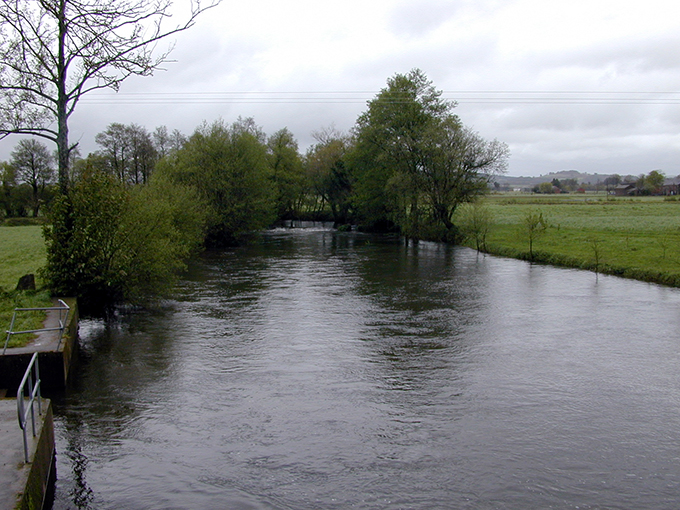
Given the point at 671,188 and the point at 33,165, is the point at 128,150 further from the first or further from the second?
the point at 671,188

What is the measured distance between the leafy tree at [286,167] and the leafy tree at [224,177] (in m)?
20.6

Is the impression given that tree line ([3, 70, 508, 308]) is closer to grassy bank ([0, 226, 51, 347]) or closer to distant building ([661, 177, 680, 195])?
grassy bank ([0, 226, 51, 347])

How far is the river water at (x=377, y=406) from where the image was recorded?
8.63 meters

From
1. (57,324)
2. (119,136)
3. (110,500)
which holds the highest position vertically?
(119,136)

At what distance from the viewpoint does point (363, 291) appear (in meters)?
25.3

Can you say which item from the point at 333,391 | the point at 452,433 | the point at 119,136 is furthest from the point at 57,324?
the point at 119,136

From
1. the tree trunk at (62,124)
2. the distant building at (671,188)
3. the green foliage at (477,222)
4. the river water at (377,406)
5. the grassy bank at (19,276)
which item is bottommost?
the river water at (377,406)

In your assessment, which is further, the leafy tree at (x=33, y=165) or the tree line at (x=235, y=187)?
the leafy tree at (x=33, y=165)

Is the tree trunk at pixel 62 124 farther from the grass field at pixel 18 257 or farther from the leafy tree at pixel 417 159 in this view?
the leafy tree at pixel 417 159

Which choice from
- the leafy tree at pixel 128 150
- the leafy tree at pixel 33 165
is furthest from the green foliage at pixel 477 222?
the leafy tree at pixel 33 165

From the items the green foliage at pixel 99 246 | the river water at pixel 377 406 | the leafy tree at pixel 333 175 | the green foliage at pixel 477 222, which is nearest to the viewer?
the river water at pixel 377 406

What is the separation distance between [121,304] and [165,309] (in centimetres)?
164

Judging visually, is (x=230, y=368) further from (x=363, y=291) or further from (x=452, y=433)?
(x=363, y=291)

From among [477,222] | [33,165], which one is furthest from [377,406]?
[33,165]
